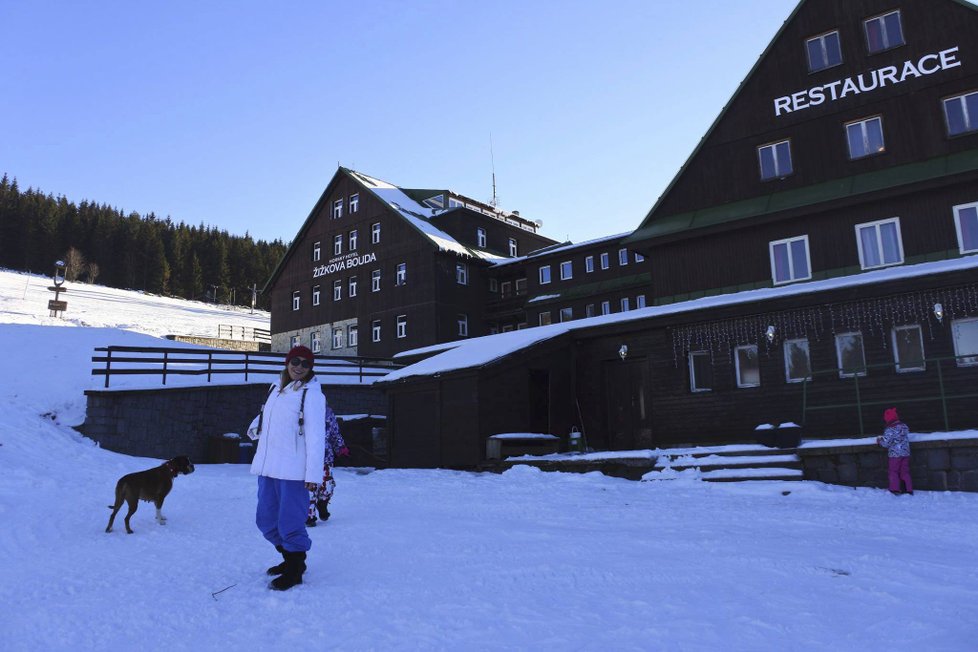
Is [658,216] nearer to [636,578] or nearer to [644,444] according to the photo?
[644,444]

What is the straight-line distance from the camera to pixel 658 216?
2336 centimetres

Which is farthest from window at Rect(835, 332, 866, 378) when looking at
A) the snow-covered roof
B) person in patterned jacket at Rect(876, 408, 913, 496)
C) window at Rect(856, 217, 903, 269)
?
person in patterned jacket at Rect(876, 408, 913, 496)

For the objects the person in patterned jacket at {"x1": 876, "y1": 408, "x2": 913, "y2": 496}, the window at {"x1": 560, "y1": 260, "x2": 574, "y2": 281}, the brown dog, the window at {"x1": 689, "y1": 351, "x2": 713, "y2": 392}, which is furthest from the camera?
the window at {"x1": 560, "y1": 260, "x2": 574, "y2": 281}

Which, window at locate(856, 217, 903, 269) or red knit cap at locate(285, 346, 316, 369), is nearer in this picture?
red knit cap at locate(285, 346, 316, 369)

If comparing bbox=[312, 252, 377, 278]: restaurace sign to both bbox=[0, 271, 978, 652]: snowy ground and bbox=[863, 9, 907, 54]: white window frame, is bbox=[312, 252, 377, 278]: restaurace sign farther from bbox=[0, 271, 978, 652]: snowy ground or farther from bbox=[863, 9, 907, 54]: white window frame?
bbox=[0, 271, 978, 652]: snowy ground

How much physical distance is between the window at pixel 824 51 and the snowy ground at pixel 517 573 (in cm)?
1378

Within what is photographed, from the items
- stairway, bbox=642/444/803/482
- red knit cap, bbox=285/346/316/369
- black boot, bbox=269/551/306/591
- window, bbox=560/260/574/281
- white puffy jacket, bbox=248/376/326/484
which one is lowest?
black boot, bbox=269/551/306/591

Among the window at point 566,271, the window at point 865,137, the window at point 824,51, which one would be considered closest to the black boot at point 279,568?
the window at point 865,137

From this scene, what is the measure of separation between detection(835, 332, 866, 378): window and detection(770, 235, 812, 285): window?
2.84 meters

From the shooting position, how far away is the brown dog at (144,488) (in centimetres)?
943

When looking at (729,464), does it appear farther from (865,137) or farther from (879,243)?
(865,137)

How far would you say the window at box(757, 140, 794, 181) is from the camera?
21203 mm

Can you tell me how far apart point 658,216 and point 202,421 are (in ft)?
54.9

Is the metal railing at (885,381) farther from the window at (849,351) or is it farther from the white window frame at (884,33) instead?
the white window frame at (884,33)
